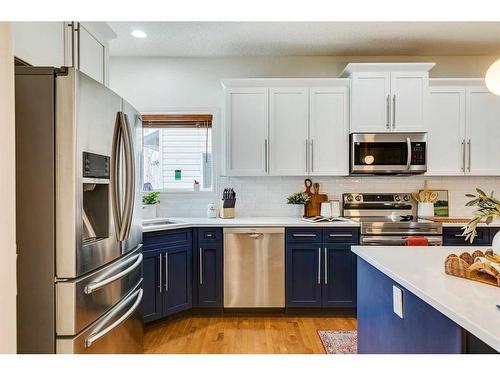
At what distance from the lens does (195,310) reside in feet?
11.0

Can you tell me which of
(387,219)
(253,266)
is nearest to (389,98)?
(387,219)

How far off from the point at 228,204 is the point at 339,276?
128cm

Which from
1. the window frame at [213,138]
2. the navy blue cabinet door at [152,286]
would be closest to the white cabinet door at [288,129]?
the window frame at [213,138]

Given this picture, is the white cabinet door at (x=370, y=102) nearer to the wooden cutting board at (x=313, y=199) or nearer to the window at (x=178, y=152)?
the wooden cutting board at (x=313, y=199)

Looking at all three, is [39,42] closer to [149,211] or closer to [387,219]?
[149,211]

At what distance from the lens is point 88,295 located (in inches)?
68.1

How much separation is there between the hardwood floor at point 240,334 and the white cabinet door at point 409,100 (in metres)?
1.94

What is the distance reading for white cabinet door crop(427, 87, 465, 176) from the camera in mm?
3582

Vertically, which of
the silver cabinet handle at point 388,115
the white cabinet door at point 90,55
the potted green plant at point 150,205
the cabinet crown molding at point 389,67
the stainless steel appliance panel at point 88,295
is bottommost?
the stainless steel appliance panel at point 88,295

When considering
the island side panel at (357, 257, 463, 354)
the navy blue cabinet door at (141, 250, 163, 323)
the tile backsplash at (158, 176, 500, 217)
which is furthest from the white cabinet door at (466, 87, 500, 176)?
the navy blue cabinet door at (141, 250, 163, 323)

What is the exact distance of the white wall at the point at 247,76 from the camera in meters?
3.88

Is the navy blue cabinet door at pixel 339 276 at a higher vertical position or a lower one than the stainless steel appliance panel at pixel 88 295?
lower

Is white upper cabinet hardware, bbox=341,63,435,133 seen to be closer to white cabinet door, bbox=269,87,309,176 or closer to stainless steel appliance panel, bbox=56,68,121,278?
white cabinet door, bbox=269,87,309,176
